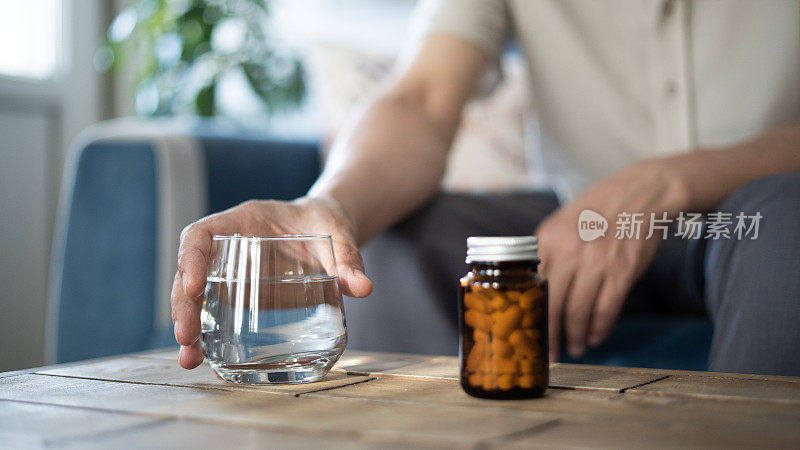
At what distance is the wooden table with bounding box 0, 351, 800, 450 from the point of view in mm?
412

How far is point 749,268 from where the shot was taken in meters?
0.71

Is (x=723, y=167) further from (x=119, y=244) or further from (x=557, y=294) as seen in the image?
(x=119, y=244)

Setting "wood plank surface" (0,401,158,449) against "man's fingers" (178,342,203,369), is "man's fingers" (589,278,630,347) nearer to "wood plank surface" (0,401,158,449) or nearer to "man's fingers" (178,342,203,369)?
"man's fingers" (178,342,203,369)

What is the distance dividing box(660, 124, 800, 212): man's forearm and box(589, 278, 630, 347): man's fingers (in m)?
0.13

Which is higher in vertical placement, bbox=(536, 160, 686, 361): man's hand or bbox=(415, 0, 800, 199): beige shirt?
bbox=(415, 0, 800, 199): beige shirt

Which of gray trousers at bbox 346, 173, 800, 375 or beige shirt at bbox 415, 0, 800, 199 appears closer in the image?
gray trousers at bbox 346, 173, 800, 375

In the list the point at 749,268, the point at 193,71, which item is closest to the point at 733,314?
the point at 749,268

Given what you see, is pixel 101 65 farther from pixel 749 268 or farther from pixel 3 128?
pixel 749 268

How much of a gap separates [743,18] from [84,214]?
44.5 inches

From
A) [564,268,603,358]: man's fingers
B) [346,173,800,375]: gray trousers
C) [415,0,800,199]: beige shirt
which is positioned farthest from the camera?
[415,0,800,199]: beige shirt

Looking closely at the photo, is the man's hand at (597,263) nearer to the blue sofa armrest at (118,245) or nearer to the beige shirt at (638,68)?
the beige shirt at (638,68)

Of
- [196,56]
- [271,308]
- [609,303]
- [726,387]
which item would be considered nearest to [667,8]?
[609,303]

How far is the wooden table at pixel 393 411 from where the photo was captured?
412 millimetres

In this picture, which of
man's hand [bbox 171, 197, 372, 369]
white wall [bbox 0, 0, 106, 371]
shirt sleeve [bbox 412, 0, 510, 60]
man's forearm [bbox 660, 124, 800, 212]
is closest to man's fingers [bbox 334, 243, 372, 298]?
man's hand [bbox 171, 197, 372, 369]
